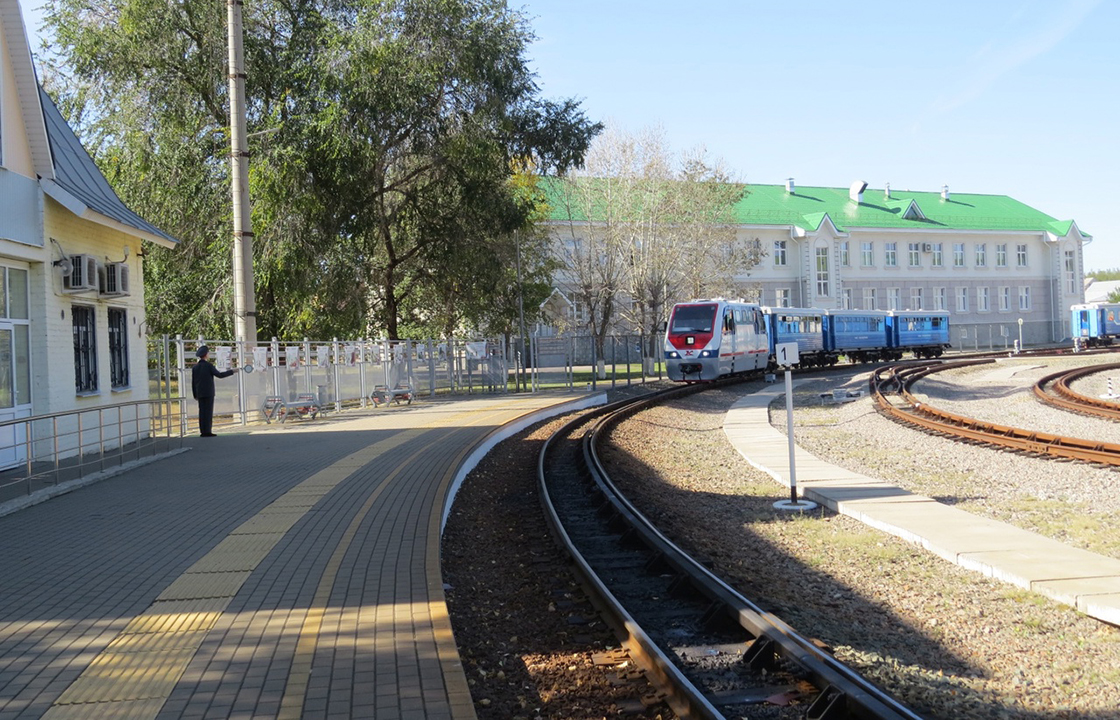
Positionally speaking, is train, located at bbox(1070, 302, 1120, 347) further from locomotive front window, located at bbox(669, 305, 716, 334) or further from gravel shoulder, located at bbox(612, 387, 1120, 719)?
gravel shoulder, located at bbox(612, 387, 1120, 719)

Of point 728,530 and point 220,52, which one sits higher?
point 220,52

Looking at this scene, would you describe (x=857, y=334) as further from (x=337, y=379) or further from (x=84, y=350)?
(x=84, y=350)

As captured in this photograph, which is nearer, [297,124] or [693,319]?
[297,124]

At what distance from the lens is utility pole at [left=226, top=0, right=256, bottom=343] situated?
870 inches

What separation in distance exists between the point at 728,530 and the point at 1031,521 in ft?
10.7

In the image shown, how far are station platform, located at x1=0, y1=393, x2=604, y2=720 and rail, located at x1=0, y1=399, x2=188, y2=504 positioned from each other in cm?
54

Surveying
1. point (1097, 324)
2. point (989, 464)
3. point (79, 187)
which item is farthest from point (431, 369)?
point (1097, 324)

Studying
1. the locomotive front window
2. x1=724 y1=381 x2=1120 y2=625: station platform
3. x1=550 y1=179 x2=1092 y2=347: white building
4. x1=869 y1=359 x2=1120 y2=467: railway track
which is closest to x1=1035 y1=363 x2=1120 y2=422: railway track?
x1=869 y1=359 x2=1120 y2=467: railway track

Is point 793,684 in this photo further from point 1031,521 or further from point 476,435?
point 476,435

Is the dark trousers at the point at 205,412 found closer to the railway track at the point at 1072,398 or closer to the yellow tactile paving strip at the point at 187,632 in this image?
the yellow tactile paving strip at the point at 187,632

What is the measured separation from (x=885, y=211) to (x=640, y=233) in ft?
130

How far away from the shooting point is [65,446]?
1577cm

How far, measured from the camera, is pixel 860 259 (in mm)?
77250


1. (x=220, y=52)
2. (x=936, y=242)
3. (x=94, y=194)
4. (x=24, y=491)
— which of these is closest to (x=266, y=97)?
(x=220, y=52)
